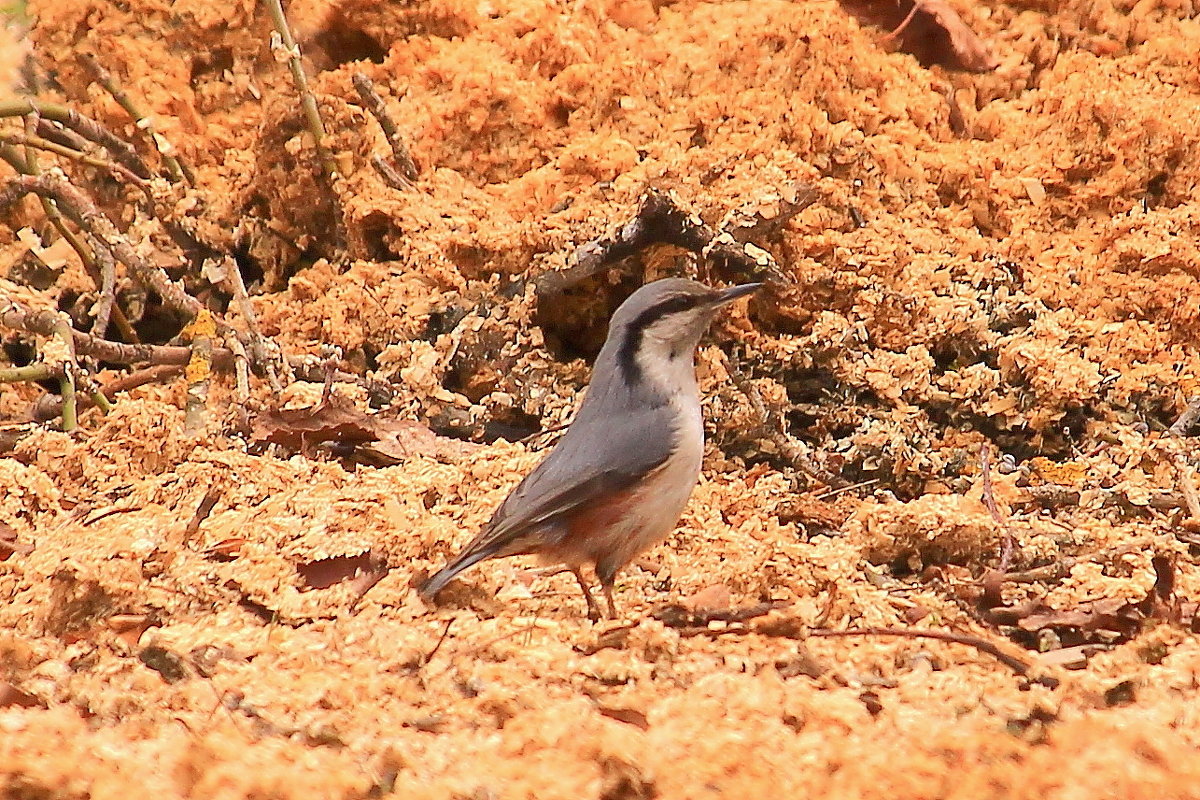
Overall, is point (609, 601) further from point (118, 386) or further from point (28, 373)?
point (118, 386)

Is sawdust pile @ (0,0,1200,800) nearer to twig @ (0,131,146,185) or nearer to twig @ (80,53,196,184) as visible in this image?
twig @ (80,53,196,184)

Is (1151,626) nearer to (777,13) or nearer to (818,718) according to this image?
(818,718)

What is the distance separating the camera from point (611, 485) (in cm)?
303

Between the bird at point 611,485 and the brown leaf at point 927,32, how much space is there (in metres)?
2.77

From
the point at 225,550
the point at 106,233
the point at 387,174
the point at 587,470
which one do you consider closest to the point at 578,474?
the point at 587,470

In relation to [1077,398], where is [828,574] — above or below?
below

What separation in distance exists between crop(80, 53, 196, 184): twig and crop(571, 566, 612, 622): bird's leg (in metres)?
2.83

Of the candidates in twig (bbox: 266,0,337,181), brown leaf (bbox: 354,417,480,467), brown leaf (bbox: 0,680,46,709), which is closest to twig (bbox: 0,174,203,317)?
twig (bbox: 266,0,337,181)

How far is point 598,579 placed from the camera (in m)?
3.14

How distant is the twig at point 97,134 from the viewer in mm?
4992

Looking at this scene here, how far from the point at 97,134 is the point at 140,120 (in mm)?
174

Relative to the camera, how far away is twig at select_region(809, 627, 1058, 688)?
7.81 ft

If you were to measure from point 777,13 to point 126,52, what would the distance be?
8.36 ft

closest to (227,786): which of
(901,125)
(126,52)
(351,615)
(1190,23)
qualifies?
(351,615)
